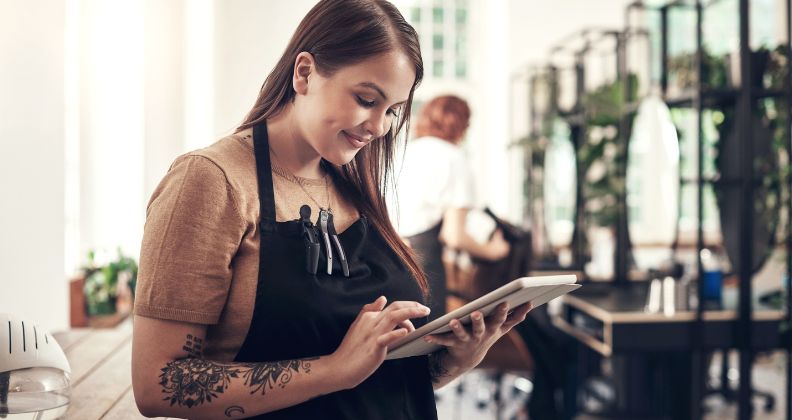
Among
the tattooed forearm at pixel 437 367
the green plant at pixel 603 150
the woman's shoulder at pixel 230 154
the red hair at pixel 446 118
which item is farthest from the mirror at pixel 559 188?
the woman's shoulder at pixel 230 154

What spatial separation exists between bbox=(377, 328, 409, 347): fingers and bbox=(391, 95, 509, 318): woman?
2.01m

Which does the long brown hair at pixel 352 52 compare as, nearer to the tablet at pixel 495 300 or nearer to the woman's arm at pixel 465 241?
the tablet at pixel 495 300

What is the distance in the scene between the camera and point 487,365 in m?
3.54

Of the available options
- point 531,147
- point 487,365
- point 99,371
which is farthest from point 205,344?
point 531,147

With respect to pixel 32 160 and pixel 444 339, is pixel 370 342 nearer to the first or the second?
pixel 444 339

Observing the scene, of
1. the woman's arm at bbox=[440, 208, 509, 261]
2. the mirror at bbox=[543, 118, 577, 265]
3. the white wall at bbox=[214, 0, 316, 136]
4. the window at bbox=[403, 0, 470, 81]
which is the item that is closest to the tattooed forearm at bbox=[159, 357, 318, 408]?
the white wall at bbox=[214, 0, 316, 136]

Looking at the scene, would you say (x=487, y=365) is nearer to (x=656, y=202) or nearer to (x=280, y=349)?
(x=656, y=202)

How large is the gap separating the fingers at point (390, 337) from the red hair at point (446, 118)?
8.18 ft

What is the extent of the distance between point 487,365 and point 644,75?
5142mm

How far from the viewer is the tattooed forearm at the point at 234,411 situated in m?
1.13

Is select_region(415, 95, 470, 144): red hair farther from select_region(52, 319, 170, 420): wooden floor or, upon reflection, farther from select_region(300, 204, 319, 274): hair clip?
select_region(300, 204, 319, 274): hair clip

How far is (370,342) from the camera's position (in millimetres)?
1138

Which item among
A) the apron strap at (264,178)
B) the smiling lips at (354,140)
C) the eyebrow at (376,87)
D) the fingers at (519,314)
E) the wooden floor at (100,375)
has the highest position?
the eyebrow at (376,87)

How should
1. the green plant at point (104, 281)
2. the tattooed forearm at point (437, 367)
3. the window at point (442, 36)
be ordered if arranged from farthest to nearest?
1. the window at point (442, 36)
2. the green plant at point (104, 281)
3. the tattooed forearm at point (437, 367)
